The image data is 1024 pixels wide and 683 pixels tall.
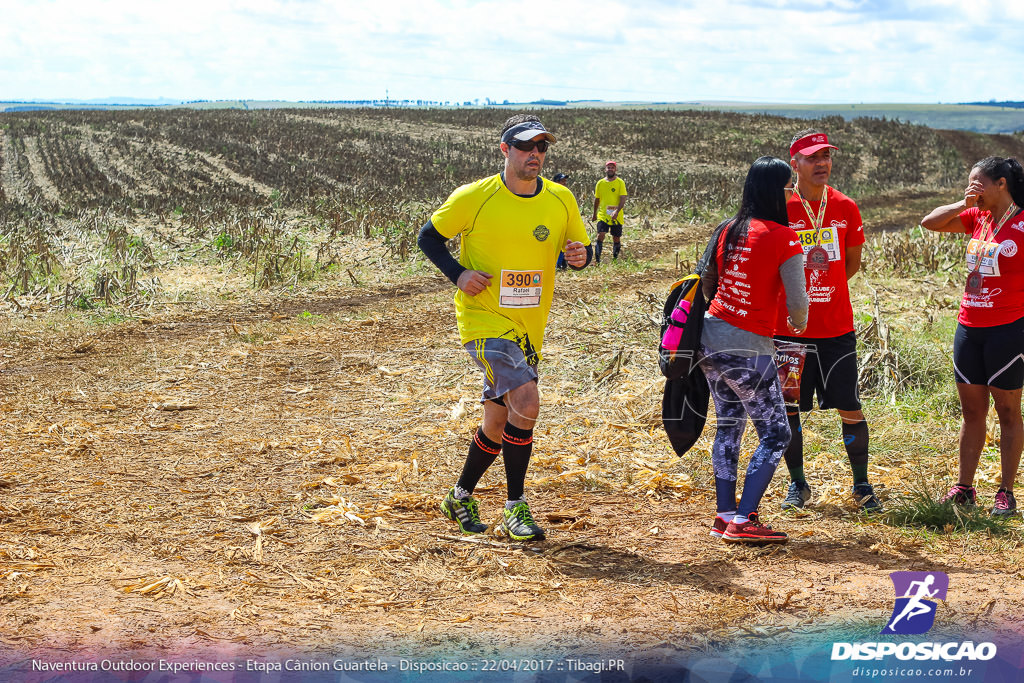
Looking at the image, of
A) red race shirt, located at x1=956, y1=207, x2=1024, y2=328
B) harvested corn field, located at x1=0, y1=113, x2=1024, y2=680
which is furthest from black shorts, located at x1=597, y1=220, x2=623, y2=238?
red race shirt, located at x1=956, y1=207, x2=1024, y2=328

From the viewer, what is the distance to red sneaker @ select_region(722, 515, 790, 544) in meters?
4.76

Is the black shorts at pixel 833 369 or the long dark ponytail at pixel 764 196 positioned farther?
the black shorts at pixel 833 369

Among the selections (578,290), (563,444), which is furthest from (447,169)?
(563,444)

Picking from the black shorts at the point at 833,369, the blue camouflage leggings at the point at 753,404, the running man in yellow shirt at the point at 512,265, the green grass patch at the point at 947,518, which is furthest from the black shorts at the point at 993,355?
the running man in yellow shirt at the point at 512,265

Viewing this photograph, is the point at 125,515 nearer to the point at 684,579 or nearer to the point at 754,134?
→ the point at 684,579

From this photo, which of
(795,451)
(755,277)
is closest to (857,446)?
(795,451)

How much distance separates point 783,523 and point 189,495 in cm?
368

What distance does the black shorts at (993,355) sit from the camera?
495 centimetres

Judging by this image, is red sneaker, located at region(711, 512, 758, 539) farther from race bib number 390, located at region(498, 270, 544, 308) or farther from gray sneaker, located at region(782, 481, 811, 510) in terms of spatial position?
race bib number 390, located at region(498, 270, 544, 308)

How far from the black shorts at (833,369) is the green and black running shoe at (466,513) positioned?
6.62 feet

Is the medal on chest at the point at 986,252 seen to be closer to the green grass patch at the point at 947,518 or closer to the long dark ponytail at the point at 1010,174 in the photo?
the long dark ponytail at the point at 1010,174

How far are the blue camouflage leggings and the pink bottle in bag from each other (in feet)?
0.49

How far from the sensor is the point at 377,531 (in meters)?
5.14

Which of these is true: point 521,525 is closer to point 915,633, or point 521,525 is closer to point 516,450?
point 516,450
